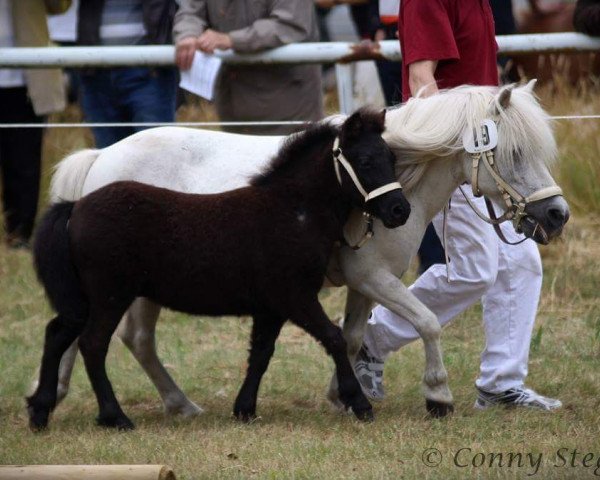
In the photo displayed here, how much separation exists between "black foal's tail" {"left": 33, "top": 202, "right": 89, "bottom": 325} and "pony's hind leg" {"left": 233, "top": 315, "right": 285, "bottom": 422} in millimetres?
764

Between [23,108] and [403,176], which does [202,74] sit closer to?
[23,108]

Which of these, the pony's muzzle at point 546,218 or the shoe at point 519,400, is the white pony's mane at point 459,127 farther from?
the shoe at point 519,400

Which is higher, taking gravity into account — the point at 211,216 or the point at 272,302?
the point at 211,216

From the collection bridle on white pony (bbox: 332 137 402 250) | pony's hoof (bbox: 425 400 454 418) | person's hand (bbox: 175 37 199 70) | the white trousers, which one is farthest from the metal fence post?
pony's hoof (bbox: 425 400 454 418)

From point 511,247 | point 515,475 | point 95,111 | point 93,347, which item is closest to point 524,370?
point 511,247

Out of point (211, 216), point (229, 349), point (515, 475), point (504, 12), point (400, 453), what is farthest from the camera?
point (504, 12)

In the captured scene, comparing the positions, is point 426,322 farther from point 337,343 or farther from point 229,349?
point 229,349

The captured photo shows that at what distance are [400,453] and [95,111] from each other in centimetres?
418

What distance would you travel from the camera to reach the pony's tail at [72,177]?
6.21 meters

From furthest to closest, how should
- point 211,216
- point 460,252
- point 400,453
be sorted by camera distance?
point 460,252 → point 211,216 → point 400,453

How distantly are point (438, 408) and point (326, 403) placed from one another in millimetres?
832

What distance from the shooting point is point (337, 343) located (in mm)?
5625

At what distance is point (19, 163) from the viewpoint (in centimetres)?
930

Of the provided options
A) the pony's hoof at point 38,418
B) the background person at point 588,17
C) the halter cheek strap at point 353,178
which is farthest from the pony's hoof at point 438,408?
the background person at point 588,17
